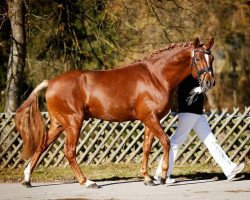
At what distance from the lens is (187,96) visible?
28.7ft

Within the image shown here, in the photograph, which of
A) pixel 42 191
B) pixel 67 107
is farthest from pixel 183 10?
pixel 42 191

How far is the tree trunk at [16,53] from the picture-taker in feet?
43.4

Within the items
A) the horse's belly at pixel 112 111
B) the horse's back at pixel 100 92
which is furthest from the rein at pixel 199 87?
the horse's belly at pixel 112 111

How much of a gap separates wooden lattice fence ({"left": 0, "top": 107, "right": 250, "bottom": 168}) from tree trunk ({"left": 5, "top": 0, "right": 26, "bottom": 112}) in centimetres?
85

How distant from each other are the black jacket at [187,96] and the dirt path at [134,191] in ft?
3.74

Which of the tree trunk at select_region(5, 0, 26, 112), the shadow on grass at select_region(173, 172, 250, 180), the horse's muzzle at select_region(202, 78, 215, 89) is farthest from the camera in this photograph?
the tree trunk at select_region(5, 0, 26, 112)

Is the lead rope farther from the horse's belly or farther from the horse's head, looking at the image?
the horse's belly

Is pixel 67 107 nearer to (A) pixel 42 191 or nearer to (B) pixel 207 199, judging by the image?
(A) pixel 42 191

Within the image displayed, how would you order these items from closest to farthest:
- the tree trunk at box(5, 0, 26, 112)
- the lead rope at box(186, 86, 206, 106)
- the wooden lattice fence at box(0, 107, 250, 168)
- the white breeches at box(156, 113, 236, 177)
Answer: the lead rope at box(186, 86, 206, 106) < the white breeches at box(156, 113, 236, 177) < the wooden lattice fence at box(0, 107, 250, 168) < the tree trunk at box(5, 0, 26, 112)

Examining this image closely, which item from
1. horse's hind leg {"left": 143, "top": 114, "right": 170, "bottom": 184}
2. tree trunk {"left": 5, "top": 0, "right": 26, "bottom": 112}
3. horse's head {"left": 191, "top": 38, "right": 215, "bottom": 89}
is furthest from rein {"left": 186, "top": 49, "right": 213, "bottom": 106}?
tree trunk {"left": 5, "top": 0, "right": 26, "bottom": 112}

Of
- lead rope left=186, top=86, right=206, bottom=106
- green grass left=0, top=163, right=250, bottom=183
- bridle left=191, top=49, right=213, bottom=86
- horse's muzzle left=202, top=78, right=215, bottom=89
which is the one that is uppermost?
bridle left=191, top=49, right=213, bottom=86

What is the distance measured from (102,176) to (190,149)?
267 centimetres

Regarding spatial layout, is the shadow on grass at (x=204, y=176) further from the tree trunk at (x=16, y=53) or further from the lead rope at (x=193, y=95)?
the tree trunk at (x=16, y=53)

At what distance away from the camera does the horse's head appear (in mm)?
8289
